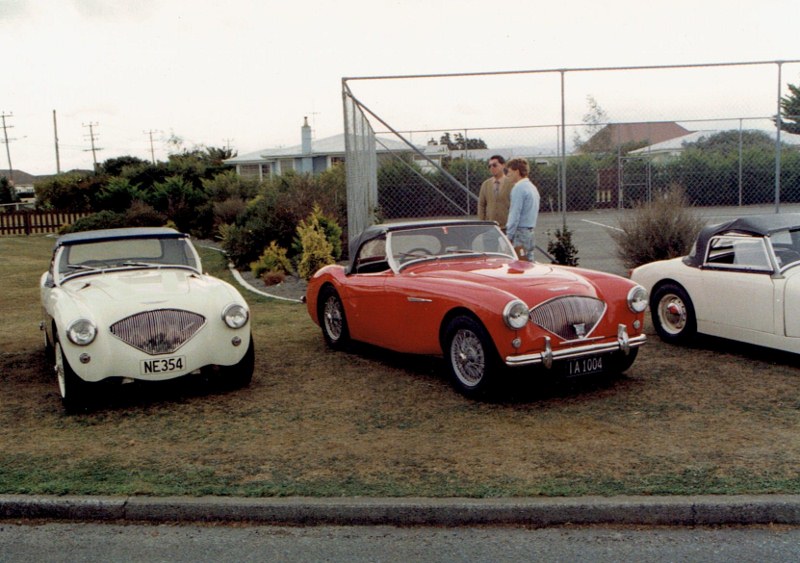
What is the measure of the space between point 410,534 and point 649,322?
644cm

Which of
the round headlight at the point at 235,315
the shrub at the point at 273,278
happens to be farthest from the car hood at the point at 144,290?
the shrub at the point at 273,278

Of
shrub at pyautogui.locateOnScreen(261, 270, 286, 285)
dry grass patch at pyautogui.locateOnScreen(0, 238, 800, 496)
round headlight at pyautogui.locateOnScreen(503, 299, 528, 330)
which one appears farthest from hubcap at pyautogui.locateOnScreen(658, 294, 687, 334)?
shrub at pyautogui.locateOnScreen(261, 270, 286, 285)

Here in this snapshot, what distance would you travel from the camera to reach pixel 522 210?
10.1 meters

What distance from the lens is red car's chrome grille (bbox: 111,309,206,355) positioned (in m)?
6.78

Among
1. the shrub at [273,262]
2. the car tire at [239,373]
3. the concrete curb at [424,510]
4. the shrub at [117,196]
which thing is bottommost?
the concrete curb at [424,510]

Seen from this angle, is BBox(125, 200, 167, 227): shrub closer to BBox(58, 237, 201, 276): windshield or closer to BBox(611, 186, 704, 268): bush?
BBox(611, 186, 704, 268): bush

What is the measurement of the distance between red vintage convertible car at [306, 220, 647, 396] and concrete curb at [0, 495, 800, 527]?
6.75 feet

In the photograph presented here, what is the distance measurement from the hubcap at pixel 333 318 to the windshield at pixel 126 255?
150 centimetres

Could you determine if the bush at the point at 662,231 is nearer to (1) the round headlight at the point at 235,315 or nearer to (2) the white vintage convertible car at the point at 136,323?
(2) the white vintage convertible car at the point at 136,323

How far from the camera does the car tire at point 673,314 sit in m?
8.51

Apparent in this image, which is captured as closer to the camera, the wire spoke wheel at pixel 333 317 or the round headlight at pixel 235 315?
the round headlight at pixel 235 315

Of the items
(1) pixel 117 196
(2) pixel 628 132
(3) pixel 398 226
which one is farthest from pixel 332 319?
(1) pixel 117 196

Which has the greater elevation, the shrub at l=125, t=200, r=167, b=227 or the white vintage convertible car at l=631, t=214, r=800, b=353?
the shrub at l=125, t=200, r=167, b=227

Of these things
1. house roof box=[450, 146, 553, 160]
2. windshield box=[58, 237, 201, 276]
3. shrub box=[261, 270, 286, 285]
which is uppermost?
house roof box=[450, 146, 553, 160]
